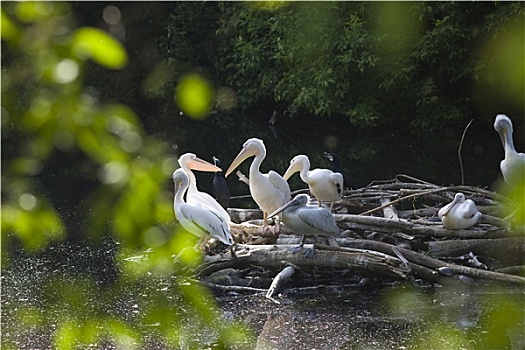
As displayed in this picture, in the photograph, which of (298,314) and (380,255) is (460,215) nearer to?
(380,255)

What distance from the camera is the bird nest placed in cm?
587

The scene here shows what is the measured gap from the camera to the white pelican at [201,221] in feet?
19.6

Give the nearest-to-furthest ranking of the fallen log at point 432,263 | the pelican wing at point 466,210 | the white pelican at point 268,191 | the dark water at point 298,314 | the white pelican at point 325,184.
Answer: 1. the dark water at point 298,314
2. the fallen log at point 432,263
3. the pelican wing at point 466,210
4. the white pelican at point 268,191
5. the white pelican at point 325,184

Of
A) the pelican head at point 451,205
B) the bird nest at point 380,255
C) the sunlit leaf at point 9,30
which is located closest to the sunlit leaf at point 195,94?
the sunlit leaf at point 9,30

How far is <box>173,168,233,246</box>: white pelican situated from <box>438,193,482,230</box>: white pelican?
1.64m

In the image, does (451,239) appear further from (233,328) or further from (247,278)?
(233,328)

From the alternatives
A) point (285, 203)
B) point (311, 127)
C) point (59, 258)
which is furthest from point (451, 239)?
point (311, 127)

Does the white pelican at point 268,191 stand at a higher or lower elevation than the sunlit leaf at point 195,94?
lower

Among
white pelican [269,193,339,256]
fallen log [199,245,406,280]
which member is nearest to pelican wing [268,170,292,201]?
white pelican [269,193,339,256]

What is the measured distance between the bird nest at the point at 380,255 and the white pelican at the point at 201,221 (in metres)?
0.23

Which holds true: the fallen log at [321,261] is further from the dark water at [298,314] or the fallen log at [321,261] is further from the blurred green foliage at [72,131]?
the blurred green foliage at [72,131]

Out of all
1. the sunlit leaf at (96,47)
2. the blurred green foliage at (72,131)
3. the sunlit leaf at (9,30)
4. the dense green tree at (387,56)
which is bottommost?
the dense green tree at (387,56)

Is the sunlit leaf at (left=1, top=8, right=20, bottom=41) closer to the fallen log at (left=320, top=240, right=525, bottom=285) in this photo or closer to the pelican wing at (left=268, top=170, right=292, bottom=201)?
Result: the fallen log at (left=320, top=240, right=525, bottom=285)

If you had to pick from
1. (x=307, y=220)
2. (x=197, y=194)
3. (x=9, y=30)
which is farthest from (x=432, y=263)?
(x=9, y=30)
